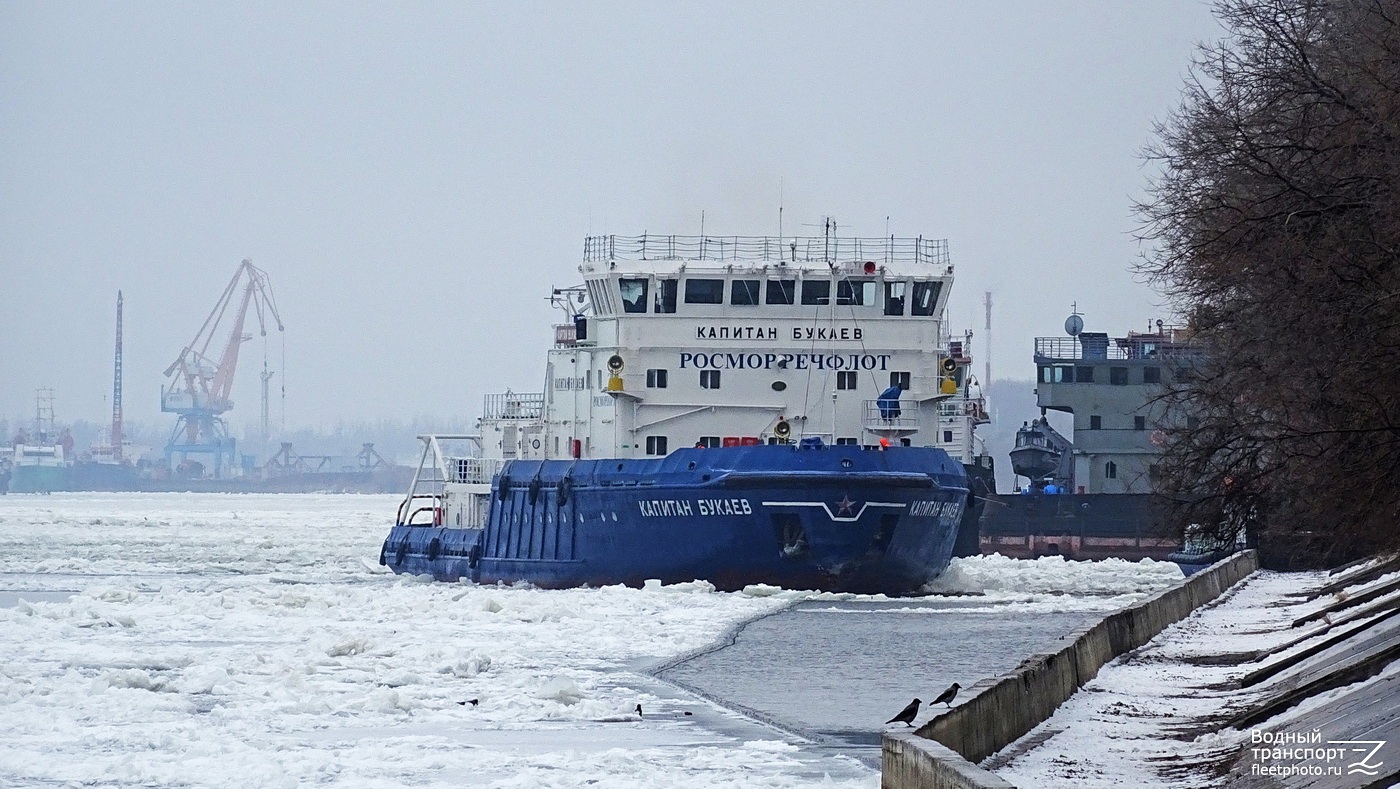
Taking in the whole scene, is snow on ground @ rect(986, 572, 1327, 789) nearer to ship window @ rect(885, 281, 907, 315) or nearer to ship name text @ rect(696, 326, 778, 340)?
ship name text @ rect(696, 326, 778, 340)

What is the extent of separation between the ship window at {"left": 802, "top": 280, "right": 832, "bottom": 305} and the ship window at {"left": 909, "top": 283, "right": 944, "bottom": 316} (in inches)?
64.8

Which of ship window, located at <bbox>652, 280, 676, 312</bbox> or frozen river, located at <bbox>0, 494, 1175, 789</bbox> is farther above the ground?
ship window, located at <bbox>652, 280, 676, 312</bbox>

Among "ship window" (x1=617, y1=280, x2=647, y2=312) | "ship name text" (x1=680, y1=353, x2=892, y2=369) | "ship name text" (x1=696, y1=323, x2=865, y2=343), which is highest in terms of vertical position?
"ship window" (x1=617, y1=280, x2=647, y2=312)

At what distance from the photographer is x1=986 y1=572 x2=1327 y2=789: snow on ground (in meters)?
12.9

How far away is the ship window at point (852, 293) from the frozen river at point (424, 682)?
6.01 metres

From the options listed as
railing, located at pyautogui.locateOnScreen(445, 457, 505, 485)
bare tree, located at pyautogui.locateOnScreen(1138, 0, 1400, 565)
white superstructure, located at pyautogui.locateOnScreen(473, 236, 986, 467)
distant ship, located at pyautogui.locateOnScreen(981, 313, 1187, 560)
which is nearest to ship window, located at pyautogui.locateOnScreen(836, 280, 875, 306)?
white superstructure, located at pyautogui.locateOnScreen(473, 236, 986, 467)

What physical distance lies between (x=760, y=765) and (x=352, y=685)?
6686 millimetres

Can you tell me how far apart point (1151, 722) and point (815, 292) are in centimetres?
2310

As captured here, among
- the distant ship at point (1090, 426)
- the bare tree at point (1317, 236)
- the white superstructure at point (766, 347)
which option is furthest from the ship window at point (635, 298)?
the distant ship at point (1090, 426)

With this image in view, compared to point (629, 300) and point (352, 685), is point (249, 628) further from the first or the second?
point (629, 300)

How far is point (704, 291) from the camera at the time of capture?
3831 centimetres

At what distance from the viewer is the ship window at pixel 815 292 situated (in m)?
38.1
